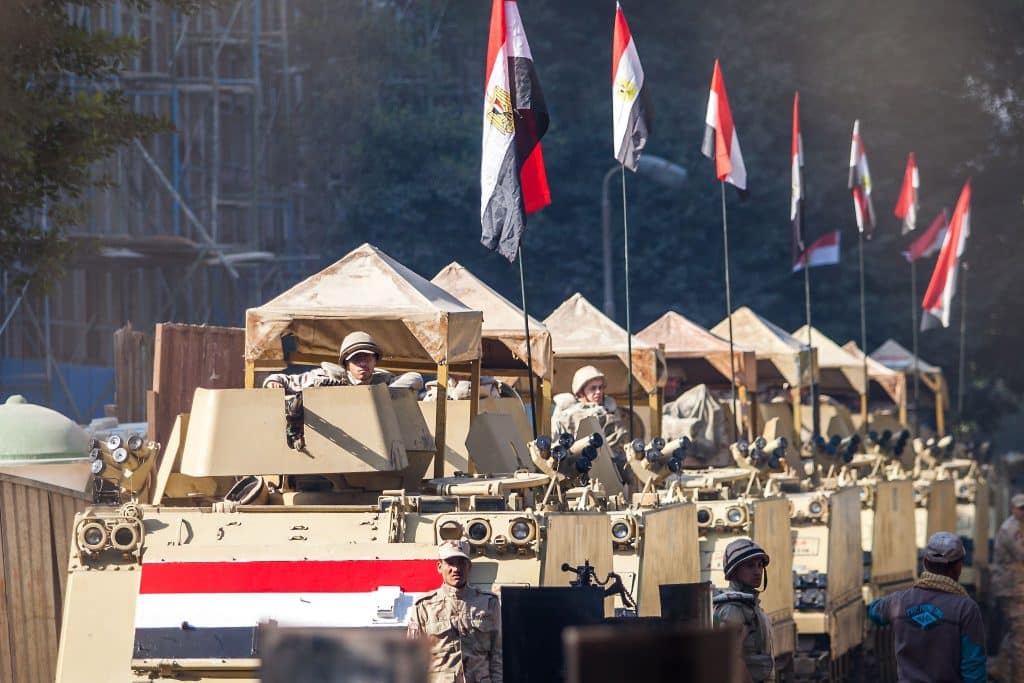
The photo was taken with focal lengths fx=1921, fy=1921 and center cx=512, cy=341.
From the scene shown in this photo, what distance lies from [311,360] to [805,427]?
14.4m

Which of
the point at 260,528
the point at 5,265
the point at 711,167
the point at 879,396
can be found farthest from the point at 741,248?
the point at 260,528

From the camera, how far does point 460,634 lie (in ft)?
28.7

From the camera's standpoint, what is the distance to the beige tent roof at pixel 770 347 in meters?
25.1

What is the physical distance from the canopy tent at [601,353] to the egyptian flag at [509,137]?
5300 millimetres

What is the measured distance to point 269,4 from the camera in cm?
4016

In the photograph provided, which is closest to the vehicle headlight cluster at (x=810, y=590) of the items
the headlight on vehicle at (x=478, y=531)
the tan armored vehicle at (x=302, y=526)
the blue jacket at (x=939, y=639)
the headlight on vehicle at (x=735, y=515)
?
the headlight on vehicle at (x=735, y=515)

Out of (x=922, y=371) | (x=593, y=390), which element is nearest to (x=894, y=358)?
(x=922, y=371)

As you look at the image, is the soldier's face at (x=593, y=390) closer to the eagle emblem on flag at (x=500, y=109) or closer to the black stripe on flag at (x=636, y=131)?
the black stripe on flag at (x=636, y=131)

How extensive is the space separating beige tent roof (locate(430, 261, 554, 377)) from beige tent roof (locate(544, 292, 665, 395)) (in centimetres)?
241

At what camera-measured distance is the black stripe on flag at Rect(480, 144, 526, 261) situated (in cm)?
1370

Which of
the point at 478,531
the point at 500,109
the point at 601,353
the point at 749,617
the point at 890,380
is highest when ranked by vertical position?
the point at 890,380

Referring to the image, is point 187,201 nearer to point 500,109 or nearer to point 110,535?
point 500,109

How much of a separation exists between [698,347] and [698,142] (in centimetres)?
2004

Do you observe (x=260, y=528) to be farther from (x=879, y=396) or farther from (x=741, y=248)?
(x=741, y=248)
